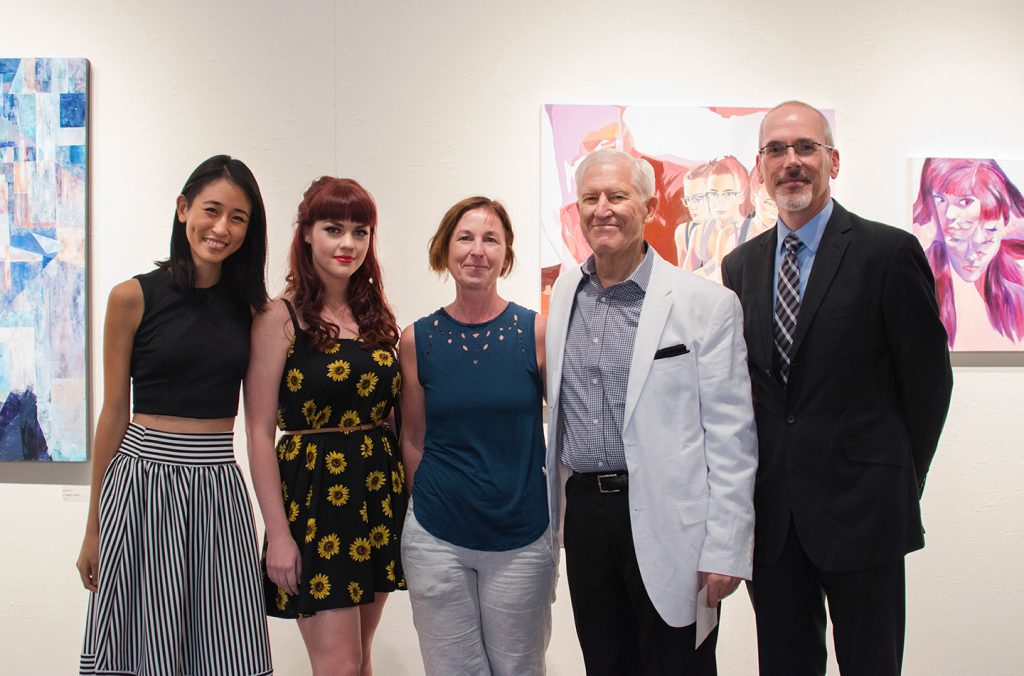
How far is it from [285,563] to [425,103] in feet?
6.07

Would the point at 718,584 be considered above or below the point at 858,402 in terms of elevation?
below

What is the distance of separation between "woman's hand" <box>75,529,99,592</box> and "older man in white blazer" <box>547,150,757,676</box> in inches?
49.4

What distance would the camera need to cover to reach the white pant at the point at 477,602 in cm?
199

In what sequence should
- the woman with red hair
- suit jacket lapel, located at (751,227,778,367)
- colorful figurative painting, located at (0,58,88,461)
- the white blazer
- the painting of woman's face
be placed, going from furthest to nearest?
the painting of woman's face < colorful figurative painting, located at (0,58,88,461) < the woman with red hair < suit jacket lapel, located at (751,227,778,367) < the white blazer

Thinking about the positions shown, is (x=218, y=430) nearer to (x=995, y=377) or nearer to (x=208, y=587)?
(x=208, y=587)

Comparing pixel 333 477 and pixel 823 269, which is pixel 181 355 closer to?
pixel 333 477

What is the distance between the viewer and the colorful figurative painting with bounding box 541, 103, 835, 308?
9.60 feet

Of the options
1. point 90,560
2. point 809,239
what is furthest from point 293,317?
point 809,239

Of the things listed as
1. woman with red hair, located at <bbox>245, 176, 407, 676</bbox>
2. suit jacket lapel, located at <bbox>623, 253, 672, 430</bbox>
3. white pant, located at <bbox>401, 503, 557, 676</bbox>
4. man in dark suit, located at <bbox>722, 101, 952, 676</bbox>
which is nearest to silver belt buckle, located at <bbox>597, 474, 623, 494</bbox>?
suit jacket lapel, located at <bbox>623, 253, 672, 430</bbox>

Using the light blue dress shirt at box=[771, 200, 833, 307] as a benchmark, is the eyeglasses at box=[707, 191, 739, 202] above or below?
above

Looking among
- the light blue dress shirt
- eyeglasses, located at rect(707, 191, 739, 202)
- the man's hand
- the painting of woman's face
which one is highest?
eyeglasses, located at rect(707, 191, 739, 202)

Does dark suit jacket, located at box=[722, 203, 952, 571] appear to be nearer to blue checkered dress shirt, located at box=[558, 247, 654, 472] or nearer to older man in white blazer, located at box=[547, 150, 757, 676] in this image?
older man in white blazer, located at box=[547, 150, 757, 676]

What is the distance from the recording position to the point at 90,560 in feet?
6.53

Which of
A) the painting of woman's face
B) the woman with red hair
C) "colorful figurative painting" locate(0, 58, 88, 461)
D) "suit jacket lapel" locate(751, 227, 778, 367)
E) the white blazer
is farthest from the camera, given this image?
the painting of woman's face
